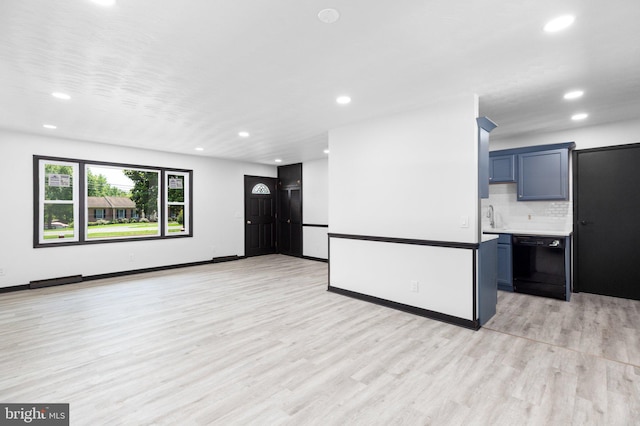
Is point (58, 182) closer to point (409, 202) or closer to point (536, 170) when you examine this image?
point (409, 202)

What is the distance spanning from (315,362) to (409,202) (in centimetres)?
220

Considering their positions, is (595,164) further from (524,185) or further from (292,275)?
(292,275)

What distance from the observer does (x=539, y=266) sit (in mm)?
4465

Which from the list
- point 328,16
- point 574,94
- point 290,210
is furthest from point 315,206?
point 328,16

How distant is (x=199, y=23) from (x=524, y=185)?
5.12 meters

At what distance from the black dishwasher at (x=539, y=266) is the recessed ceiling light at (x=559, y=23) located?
3.22 m

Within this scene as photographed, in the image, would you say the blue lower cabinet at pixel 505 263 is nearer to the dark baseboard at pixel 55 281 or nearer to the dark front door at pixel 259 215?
the dark front door at pixel 259 215

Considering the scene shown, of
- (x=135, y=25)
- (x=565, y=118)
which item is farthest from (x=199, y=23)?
(x=565, y=118)

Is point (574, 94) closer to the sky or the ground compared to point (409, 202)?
closer to the sky

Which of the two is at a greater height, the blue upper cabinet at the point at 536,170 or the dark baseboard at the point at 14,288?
the blue upper cabinet at the point at 536,170

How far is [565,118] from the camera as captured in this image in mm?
4191

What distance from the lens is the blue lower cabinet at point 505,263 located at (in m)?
4.66

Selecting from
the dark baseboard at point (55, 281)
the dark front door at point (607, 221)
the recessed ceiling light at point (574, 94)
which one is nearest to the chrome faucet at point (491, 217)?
the dark front door at point (607, 221)

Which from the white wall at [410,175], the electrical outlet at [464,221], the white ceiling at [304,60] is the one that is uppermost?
the white ceiling at [304,60]
